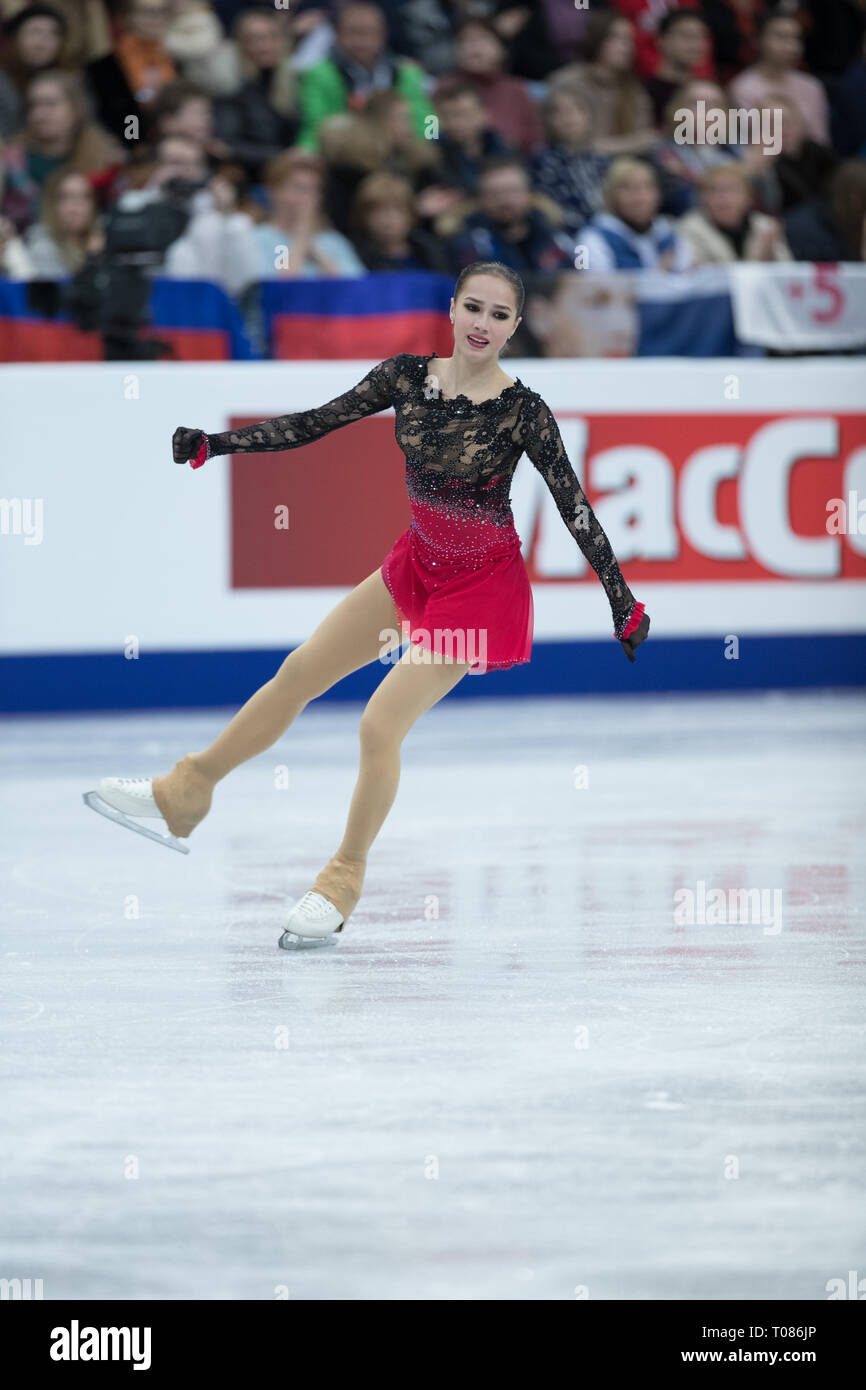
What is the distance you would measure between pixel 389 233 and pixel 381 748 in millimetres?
4026

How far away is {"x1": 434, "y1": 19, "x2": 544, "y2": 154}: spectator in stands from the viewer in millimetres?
8484

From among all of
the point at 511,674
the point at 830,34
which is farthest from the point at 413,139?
the point at 830,34

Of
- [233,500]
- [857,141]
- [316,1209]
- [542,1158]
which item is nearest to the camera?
[316,1209]

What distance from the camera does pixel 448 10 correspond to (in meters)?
8.91


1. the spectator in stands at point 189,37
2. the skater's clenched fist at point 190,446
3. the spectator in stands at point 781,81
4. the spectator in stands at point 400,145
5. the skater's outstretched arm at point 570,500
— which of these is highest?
the spectator in stands at point 781,81

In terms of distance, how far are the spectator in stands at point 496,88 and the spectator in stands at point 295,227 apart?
4.51 feet

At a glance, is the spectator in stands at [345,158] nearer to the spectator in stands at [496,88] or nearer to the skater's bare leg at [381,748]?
the spectator in stands at [496,88]

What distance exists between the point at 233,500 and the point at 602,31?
130 inches

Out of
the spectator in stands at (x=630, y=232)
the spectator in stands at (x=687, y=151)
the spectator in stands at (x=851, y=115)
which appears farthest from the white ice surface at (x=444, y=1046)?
the spectator in stands at (x=851, y=115)

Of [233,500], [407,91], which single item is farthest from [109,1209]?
[407,91]

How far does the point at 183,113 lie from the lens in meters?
7.59

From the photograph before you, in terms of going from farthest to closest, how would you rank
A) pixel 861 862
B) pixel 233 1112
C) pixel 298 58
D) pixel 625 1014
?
pixel 298 58
pixel 861 862
pixel 625 1014
pixel 233 1112

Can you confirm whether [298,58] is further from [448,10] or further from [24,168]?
[24,168]

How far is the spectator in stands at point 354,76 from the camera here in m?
8.22
